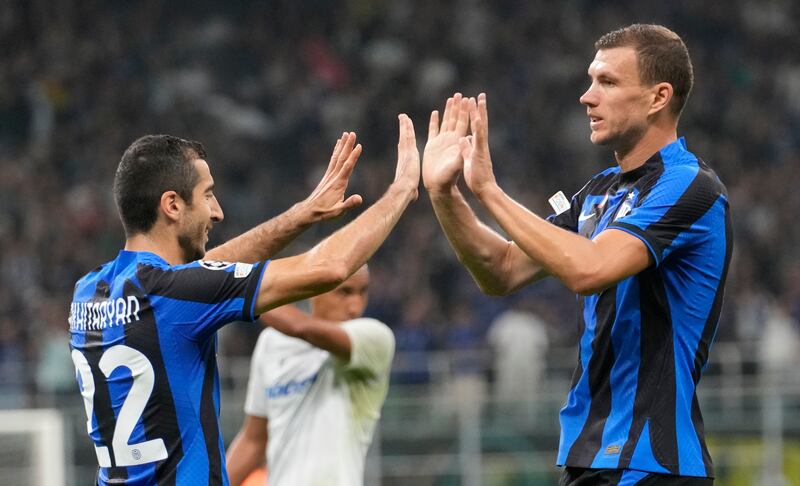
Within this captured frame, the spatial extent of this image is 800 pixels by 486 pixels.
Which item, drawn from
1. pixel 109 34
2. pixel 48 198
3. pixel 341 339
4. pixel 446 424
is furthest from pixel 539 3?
pixel 341 339

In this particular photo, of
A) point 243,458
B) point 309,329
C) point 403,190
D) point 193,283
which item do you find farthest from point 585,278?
point 243,458

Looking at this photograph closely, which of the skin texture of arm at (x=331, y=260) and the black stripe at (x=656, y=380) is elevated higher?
the skin texture of arm at (x=331, y=260)

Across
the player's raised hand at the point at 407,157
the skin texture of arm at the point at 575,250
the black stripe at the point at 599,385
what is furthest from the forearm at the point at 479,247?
the black stripe at the point at 599,385

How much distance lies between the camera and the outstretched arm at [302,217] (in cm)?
489

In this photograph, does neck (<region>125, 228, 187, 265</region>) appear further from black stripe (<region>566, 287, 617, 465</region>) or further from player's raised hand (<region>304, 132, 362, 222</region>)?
black stripe (<region>566, 287, 617, 465</region>)

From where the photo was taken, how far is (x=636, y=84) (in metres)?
4.43

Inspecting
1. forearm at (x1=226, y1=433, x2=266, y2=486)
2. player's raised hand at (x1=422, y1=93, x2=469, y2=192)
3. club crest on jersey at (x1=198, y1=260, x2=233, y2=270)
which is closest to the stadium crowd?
forearm at (x1=226, y1=433, x2=266, y2=486)

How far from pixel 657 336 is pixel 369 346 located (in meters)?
2.76

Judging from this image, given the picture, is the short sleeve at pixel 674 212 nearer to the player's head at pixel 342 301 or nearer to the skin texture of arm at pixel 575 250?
the skin texture of arm at pixel 575 250

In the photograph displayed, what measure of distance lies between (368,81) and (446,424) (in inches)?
309

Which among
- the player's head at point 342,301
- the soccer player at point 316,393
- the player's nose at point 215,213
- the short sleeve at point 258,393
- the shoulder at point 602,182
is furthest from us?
the player's head at point 342,301

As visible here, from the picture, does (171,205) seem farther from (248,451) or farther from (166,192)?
(248,451)

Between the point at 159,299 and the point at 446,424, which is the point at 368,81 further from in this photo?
the point at 159,299

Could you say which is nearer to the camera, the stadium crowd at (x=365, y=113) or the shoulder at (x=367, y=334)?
the shoulder at (x=367, y=334)
